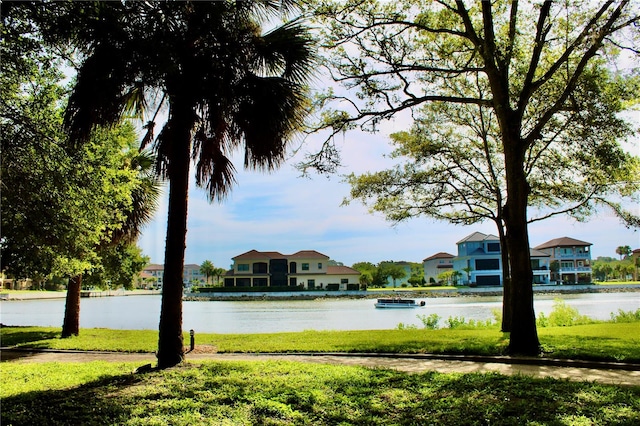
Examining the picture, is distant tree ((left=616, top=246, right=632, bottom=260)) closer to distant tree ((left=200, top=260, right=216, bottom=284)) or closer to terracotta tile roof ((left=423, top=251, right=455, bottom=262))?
terracotta tile roof ((left=423, top=251, right=455, bottom=262))

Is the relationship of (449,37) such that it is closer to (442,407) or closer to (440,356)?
(440,356)

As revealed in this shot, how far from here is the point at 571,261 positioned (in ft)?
283

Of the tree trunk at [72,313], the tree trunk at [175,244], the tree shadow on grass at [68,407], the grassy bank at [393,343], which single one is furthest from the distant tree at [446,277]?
the tree shadow on grass at [68,407]

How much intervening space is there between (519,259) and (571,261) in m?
86.8

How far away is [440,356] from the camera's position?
10055 millimetres

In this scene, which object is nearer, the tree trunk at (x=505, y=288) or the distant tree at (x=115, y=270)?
the tree trunk at (x=505, y=288)

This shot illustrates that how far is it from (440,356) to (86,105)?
8.33 m

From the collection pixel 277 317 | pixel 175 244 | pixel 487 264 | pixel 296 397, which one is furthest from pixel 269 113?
pixel 487 264

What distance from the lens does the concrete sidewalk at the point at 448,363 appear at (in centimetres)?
783

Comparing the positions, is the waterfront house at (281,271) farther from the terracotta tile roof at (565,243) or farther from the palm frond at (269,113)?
the palm frond at (269,113)

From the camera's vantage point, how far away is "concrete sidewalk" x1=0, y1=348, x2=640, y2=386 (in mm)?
7831

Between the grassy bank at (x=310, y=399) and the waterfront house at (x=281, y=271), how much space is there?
65322mm

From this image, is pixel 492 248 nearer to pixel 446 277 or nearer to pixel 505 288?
pixel 446 277

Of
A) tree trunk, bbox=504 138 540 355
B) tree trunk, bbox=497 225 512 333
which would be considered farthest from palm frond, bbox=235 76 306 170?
tree trunk, bbox=497 225 512 333
